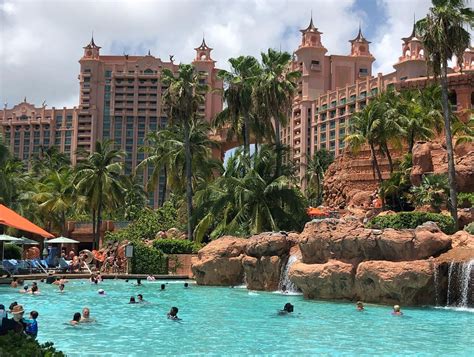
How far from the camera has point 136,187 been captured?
262ft

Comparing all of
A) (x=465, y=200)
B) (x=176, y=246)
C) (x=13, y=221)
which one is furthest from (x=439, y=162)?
(x=13, y=221)

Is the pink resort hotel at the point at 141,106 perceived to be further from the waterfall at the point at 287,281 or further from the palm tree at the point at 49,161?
the waterfall at the point at 287,281

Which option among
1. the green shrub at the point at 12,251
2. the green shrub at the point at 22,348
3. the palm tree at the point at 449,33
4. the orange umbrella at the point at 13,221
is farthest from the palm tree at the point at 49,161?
the green shrub at the point at 22,348

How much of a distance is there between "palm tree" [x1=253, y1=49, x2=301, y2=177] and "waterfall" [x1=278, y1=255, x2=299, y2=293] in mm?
10968

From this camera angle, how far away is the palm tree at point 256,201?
3183cm

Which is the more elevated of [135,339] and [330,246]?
[330,246]

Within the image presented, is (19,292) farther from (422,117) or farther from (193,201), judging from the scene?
(422,117)

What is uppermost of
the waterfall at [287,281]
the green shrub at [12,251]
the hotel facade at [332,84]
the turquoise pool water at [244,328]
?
the hotel facade at [332,84]

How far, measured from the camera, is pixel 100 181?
42.8m

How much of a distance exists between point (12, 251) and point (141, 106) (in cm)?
9372

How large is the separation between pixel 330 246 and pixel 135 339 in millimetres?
10047

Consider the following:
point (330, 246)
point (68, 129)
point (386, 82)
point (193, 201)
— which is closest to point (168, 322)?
point (330, 246)

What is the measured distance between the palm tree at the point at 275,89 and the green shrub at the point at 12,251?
18.1 metres

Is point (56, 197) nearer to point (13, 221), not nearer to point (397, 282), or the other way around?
point (13, 221)
